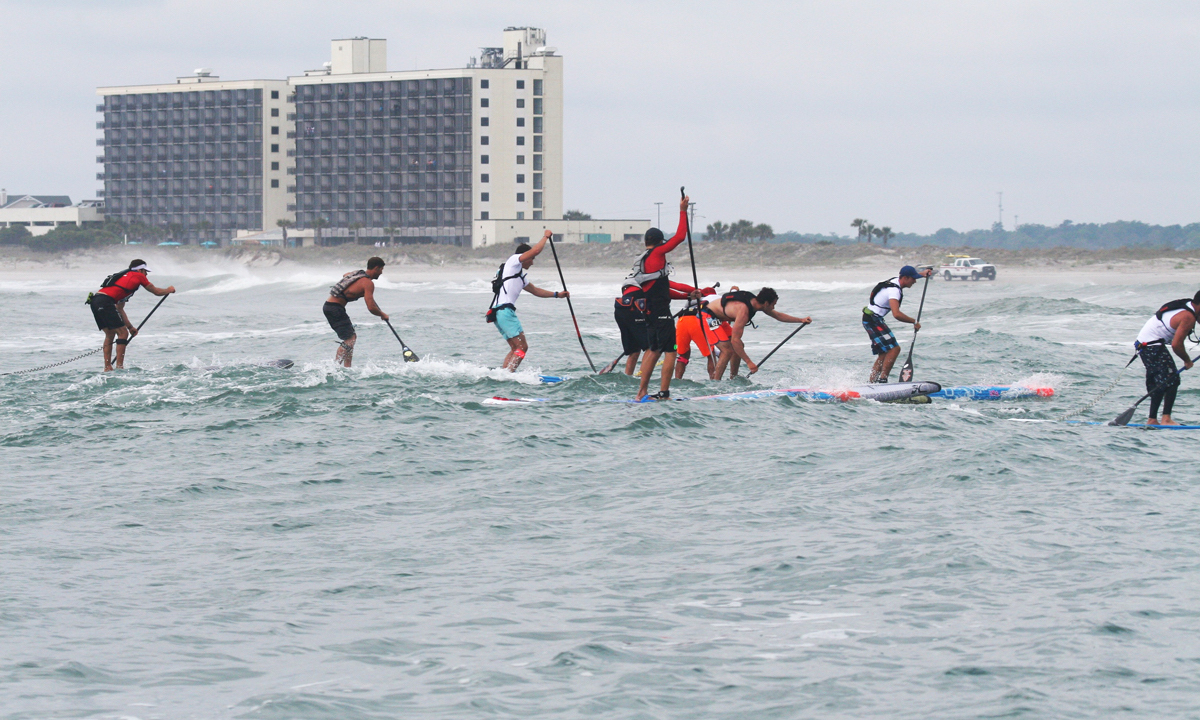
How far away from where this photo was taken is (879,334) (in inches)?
574

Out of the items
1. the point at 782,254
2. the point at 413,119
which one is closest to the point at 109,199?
the point at 413,119

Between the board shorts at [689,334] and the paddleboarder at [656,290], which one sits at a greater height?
the paddleboarder at [656,290]

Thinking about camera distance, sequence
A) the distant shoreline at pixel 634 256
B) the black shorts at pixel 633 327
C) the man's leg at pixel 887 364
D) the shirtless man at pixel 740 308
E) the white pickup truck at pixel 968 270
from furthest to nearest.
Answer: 1. the distant shoreline at pixel 634 256
2. the white pickup truck at pixel 968 270
3. the man's leg at pixel 887 364
4. the shirtless man at pixel 740 308
5. the black shorts at pixel 633 327

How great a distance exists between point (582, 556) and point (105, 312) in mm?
11469

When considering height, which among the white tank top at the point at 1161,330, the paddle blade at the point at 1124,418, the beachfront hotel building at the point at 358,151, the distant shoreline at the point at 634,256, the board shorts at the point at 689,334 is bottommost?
the paddle blade at the point at 1124,418

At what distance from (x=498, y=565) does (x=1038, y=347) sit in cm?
1714

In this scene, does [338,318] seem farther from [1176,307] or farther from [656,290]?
[1176,307]

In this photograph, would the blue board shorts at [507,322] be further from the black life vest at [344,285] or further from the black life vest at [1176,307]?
the black life vest at [1176,307]

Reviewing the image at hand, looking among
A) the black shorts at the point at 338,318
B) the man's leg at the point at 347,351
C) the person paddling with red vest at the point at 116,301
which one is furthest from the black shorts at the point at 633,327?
the person paddling with red vest at the point at 116,301

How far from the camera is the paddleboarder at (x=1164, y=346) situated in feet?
36.5

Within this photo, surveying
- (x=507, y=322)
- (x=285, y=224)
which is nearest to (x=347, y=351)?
(x=507, y=322)

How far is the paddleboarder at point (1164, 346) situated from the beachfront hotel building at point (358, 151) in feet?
314

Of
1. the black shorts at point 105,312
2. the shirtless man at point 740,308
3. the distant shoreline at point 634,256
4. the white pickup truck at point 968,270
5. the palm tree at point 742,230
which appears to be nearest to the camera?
the shirtless man at point 740,308

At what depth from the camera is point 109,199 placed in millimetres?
133375
